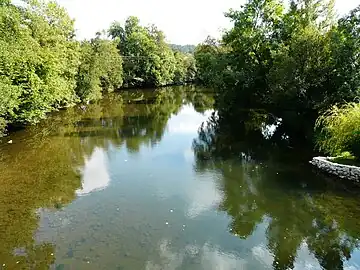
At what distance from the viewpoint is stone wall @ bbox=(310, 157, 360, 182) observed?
523 inches

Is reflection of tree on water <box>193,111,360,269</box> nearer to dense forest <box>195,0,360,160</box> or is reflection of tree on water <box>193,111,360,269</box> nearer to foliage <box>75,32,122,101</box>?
dense forest <box>195,0,360,160</box>

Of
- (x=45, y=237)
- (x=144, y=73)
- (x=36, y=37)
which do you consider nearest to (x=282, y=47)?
(x=36, y=37)

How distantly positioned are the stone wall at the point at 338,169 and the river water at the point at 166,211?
0.55 metres

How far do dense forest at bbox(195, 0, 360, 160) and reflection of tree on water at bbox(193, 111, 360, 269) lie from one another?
2326 mm

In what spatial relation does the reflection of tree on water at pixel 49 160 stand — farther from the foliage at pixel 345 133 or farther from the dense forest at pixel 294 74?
the foliage at pixel 345 133

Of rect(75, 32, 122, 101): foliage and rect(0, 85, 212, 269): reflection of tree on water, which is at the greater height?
rect(75, 32, 122, 101): foliage

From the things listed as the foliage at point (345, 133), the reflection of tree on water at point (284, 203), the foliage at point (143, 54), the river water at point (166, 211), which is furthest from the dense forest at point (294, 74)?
the foliage at point (143, 54)

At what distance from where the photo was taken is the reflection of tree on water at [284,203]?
361 inches

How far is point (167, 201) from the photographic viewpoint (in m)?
12.2

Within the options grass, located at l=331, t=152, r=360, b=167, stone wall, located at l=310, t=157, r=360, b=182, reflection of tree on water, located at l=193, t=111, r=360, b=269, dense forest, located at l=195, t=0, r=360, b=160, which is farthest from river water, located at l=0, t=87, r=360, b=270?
dense forest, located at l=195, t=0, r=360, b=160

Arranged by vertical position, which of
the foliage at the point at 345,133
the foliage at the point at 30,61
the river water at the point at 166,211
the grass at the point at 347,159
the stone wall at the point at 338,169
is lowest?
the river water at the point at 166,211

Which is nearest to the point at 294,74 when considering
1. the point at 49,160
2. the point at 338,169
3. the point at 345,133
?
the point at 345,133

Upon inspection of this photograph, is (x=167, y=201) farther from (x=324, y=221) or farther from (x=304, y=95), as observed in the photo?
(x=304, y=95)

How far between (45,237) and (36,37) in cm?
2187
